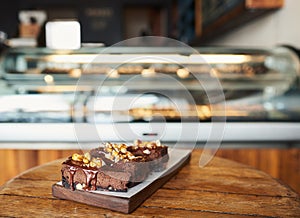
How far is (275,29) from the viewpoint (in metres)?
2.55

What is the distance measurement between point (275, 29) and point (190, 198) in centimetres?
192

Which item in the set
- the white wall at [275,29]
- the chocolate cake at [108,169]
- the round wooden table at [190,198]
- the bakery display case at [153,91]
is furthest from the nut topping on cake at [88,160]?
the white wall at [275,29]

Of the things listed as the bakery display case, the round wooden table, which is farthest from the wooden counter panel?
the round wooden table

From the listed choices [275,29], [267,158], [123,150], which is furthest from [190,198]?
[275,29]

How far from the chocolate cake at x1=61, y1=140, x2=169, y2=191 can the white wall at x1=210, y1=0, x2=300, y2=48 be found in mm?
1641

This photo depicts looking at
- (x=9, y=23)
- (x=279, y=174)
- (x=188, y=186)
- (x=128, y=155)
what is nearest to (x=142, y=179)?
(x=128, y=155)

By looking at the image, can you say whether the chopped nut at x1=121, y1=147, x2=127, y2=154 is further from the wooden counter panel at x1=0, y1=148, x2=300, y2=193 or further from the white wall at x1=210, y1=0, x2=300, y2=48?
the white wall at x1=210, y1=0, x2=300, y2=48

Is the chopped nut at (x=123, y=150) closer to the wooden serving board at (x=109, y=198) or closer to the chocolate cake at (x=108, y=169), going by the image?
Answer: the chocolate cake at (x=108, y=169)

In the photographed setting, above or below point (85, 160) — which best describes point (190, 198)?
below

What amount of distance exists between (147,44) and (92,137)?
3.23 ft

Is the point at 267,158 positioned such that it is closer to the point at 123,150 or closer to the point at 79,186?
the point at 123,150

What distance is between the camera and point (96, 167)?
0.94m

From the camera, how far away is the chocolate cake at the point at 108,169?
2.99ft

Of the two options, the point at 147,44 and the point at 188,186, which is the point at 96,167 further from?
the point at 147,44
